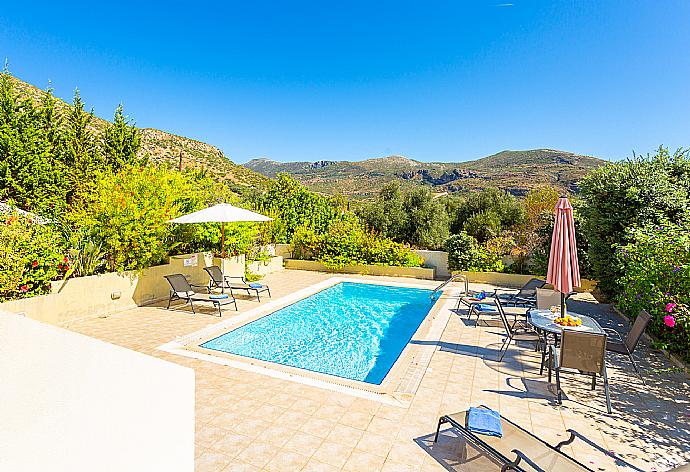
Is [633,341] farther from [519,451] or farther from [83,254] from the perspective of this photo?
[83,254]

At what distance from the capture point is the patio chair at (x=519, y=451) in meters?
3.35

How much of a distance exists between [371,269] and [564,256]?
9.42 metres

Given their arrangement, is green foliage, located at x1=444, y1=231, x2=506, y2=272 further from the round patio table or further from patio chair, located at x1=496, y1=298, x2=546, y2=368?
the round patio table

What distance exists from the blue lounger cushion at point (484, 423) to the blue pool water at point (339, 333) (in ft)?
9.44

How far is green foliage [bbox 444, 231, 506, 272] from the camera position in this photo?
14219mm

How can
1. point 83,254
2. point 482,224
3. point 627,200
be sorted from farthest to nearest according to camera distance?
point 482,224, point 627,200, point 83,254

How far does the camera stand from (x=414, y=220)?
19875 millimetres

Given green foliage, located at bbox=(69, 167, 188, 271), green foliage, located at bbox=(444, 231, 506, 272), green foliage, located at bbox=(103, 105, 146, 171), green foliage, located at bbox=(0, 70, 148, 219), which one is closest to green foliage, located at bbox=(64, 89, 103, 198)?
green foliage, located at bbox=(0, 70, 148, 219)

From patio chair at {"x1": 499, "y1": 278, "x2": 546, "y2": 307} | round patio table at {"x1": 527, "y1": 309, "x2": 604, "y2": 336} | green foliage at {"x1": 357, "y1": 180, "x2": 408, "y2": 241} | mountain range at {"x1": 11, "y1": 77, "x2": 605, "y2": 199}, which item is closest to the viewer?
round patio table at {"x1": 527, "y1": 309, "x2": 604, "y2": 336}

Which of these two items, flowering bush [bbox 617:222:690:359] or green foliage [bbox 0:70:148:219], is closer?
flowering bush [bbox 617:222:690:359]

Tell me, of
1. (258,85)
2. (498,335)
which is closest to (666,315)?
(498,335)

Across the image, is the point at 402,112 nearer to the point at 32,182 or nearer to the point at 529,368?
the point at 32,182

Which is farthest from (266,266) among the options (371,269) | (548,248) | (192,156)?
(192,156)

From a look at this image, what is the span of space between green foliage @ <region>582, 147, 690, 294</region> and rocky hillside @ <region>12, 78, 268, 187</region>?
39.4 metres
